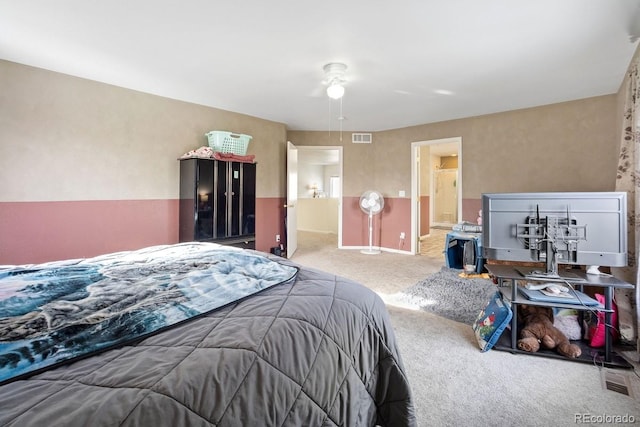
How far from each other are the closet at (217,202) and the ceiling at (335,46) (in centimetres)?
90

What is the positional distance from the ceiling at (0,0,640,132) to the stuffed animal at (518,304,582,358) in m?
2.08

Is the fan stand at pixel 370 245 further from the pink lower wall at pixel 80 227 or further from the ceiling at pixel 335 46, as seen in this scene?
the pink lower wall at pixel 80 227

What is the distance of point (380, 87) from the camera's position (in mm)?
3281

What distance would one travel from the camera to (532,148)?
4000 mm

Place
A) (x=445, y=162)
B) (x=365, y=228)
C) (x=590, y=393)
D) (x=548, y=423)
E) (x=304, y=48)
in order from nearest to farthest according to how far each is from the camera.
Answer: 1. (x=548, y=423)
2. (x=590, y=393)
3. (x=304, y=48)
4. (x=365, y=228)
5. (x=445, y=162)

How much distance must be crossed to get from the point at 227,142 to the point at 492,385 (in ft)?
11.8

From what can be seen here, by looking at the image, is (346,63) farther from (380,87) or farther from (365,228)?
(365,228)

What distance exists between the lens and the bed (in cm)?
61

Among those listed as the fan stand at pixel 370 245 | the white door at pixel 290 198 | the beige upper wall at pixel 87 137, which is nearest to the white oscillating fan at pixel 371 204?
the fan stand at pixel 370 245

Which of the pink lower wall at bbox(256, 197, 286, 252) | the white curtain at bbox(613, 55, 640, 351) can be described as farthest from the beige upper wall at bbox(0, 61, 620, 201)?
the white curtain at bbox(613, 55, 640, 351)

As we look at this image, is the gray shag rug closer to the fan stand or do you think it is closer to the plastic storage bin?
the plastic storage bin

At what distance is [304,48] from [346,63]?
1.47 ft

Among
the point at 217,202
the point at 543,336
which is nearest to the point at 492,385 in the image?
the point at 543,336

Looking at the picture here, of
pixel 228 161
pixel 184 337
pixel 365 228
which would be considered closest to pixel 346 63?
pixel 228 161
